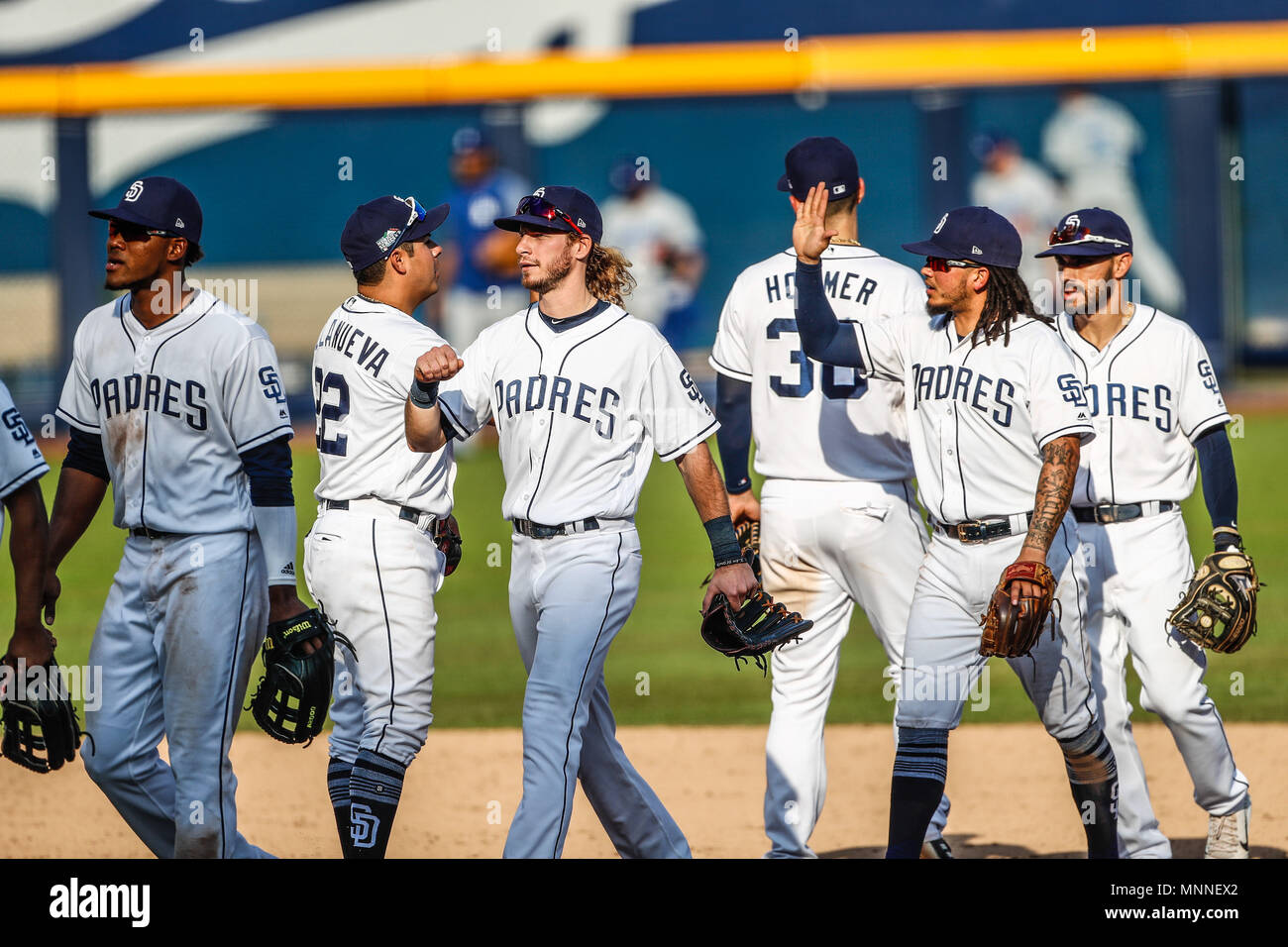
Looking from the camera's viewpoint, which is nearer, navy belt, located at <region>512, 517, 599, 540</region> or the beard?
navy belt, located at <region>512, 517, 599, 540</region>

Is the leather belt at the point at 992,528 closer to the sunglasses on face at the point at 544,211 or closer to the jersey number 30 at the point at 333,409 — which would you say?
the sunglasses on face at the point at 544,211

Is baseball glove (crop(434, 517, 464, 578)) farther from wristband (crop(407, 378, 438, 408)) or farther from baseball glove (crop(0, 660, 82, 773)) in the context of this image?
baseball glove (crop(0, 660, 82, 773))

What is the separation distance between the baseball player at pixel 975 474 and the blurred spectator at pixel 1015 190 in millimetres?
11983

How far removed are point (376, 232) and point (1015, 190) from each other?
12.9m

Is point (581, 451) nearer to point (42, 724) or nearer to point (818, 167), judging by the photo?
point (818, 167)

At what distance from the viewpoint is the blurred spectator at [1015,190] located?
1614cm

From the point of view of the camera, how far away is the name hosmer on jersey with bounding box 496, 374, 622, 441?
4.17 metres

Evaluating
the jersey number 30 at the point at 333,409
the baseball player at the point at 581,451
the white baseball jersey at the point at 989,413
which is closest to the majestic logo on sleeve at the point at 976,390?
the white baseball jersey at the point at 989,413

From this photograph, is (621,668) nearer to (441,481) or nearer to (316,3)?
(441,481)

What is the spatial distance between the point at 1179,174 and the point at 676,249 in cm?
520

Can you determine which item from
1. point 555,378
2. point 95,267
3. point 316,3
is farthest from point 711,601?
point 316,3

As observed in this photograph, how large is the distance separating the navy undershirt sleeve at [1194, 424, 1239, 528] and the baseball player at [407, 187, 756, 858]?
1493 millimetres

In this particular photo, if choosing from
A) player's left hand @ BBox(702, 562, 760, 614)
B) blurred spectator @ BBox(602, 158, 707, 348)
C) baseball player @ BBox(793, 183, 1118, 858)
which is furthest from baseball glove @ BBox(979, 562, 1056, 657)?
blurred spectator @ BBox(602, 158, 707, 348)
